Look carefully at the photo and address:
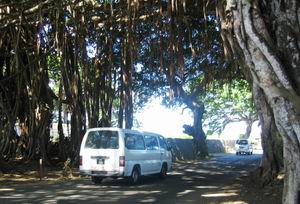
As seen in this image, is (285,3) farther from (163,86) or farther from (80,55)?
(163,86)

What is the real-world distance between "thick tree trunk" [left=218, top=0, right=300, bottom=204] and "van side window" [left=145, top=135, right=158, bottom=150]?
425 inches

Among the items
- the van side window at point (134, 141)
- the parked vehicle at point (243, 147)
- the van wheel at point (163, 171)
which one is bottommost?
the van wheel at point (163, 171)

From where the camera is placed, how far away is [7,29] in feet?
66.4

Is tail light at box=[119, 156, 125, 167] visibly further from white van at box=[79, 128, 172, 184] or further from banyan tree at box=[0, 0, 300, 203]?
banyan tree at box=[0, 0, 300, 203]

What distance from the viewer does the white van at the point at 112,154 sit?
17.0 meters

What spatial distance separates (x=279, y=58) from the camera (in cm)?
812

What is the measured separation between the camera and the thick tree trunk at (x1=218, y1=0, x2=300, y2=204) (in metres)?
7.97

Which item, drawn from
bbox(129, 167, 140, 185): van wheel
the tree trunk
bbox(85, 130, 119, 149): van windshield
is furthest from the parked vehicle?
bbox(85, 130, 119, 149): van windshield

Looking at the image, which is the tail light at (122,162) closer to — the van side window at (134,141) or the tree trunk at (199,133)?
the van side window at (134,141)

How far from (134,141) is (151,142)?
1744 mm

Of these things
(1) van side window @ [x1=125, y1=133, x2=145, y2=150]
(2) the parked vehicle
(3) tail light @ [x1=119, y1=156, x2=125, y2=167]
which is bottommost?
(3) tail light @ [x1=119, y1=156, x2=125, y2=167]

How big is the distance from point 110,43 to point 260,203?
8.40m

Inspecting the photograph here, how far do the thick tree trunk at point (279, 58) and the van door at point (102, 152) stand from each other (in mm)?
9069

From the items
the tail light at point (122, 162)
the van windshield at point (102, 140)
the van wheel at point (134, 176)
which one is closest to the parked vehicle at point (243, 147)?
the van wheel at point (134, 176)
